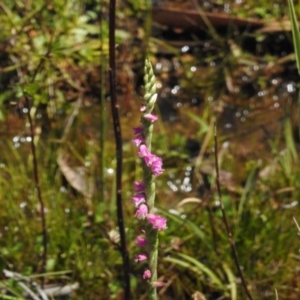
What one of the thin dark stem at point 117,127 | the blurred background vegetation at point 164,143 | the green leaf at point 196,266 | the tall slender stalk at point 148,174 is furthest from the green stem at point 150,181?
the green leaf at point 196,266

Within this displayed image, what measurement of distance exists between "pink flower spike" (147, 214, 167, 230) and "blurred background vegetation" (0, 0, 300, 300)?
0.48m

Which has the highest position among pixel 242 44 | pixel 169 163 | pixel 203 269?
pixel 242 44

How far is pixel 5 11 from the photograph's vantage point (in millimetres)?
3047

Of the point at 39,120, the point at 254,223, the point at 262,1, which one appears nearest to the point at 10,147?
the point at 39,120

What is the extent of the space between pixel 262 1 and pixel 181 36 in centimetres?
44

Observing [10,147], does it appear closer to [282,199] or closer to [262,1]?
[282,199]

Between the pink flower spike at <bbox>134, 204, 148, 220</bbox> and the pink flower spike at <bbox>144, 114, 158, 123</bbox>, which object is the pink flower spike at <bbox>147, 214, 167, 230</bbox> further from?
the pink flower spike at <bbox>144, 114, 158, 123</bbox>

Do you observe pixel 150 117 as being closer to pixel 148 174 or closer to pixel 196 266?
pixel 148 174

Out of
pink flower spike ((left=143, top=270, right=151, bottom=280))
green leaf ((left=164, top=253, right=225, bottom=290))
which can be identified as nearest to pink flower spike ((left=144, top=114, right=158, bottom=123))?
pink flower spike ((left=143, top=270, right=151, bottom=280))

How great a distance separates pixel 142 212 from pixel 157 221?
0.03 meters

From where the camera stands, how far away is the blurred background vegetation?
86.2 inches

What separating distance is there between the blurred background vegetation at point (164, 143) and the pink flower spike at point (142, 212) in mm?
493

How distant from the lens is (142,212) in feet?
4.25

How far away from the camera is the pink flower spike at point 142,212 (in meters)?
1.29
